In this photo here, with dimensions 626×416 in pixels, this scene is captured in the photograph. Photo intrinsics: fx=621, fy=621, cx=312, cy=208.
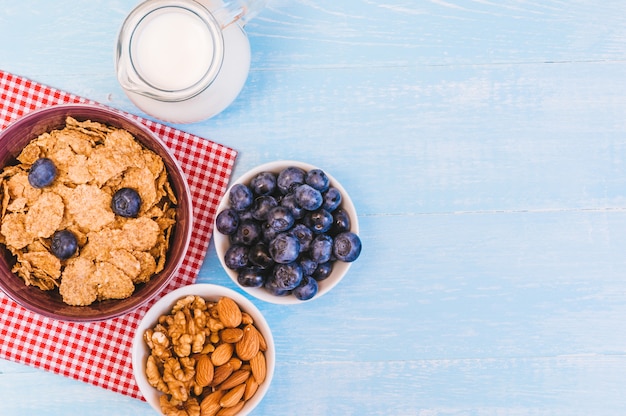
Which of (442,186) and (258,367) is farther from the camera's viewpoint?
(442,186)

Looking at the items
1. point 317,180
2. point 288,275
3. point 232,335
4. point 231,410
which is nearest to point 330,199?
point 317,180

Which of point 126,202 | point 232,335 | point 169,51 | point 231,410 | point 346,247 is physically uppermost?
point 169,51

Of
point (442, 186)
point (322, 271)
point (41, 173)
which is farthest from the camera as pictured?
point (442, 186)

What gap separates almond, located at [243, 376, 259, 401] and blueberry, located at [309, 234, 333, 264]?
216 mm

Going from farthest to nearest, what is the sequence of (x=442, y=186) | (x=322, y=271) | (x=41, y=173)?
(x=442, y=186), (x=322, y=271), (x=41, y=173)

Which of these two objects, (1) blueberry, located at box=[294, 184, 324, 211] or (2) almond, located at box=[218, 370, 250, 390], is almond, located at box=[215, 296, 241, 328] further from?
(1) blueberry, located at box=[294, 184, 324, 211]

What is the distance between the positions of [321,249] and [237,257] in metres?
0.13

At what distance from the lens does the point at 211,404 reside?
3.11 feet

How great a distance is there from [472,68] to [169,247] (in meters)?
0.62

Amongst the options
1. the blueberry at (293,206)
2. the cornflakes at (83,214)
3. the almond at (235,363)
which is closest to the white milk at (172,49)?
the cornflakes at (83,214)

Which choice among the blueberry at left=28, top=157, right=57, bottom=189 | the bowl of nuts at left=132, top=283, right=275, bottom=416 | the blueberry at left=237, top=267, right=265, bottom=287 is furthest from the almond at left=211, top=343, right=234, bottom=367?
the blueberry at left=28, top=157, right=57, bottom=189

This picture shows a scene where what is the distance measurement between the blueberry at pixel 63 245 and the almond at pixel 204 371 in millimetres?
251

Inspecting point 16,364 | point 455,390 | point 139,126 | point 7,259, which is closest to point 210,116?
point 139,126

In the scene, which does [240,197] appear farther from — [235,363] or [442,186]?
[442,186]
